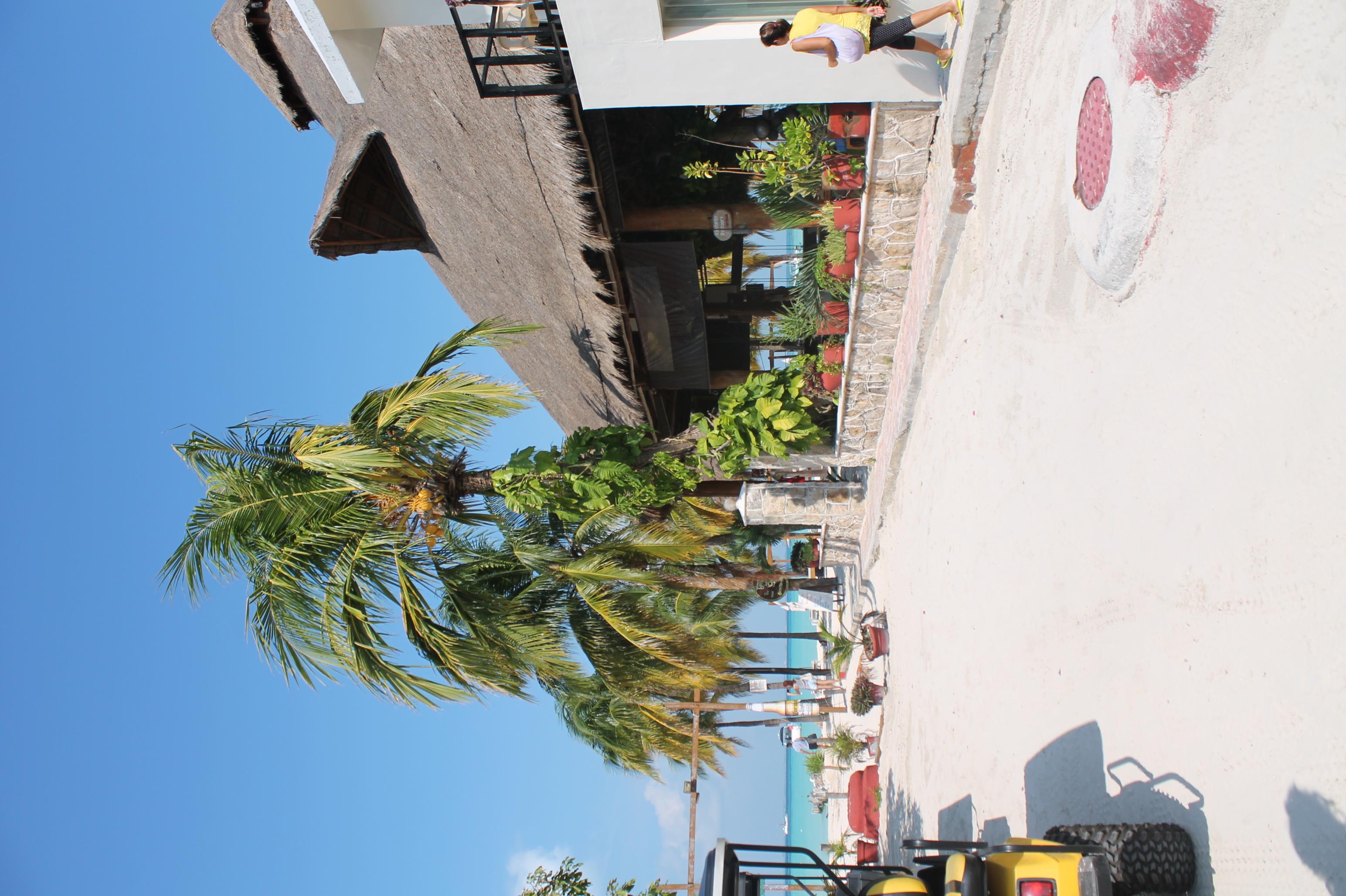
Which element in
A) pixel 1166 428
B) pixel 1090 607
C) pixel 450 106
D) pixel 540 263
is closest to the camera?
pixel 1166 428

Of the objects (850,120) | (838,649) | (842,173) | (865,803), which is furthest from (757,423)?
(865,803)

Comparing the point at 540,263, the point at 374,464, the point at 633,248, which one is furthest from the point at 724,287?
the point at 374,464

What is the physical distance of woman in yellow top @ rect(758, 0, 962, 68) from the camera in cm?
542

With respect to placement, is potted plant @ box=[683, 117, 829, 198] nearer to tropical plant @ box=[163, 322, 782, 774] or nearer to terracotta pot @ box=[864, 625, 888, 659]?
tropical plant @ box=[163, 322, 782, 774]

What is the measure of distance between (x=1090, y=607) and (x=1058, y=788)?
1.18 metres

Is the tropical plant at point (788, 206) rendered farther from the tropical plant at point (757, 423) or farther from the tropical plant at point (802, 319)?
the tropical plant at point (757, 423)

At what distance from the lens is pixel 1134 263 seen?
3.74 m

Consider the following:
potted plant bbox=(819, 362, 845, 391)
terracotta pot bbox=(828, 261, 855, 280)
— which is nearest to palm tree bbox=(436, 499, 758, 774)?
potted plant bbox=(819, 362, 845, 391)

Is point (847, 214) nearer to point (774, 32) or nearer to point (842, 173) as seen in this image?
point (842, 173)

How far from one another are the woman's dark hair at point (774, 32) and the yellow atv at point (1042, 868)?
5.09 m

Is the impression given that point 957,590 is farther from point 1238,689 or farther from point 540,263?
point 540,263

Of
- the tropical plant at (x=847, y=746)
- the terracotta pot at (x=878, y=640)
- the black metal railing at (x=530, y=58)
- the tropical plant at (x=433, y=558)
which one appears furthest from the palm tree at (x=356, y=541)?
the tropical plant at (x=847, y=746)

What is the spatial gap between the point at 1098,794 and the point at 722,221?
21.5 ft

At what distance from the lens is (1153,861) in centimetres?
339
